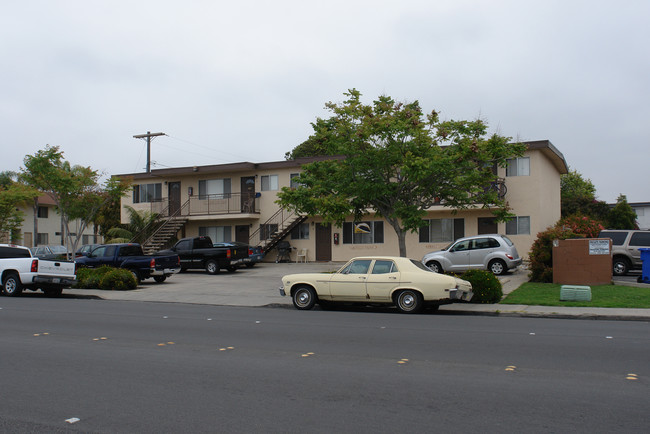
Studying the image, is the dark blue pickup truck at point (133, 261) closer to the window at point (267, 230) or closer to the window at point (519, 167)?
the window at point (267, 230)

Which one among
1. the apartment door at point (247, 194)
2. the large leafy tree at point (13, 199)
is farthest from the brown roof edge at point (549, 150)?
the large leafy tree at point (13, 199)

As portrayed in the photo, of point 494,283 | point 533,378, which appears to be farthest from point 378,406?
point 494,283

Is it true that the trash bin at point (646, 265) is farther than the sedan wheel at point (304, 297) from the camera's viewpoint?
Yes

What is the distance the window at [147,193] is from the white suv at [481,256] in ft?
71.9

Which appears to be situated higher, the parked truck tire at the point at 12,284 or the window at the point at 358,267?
the window at the point at 358,267

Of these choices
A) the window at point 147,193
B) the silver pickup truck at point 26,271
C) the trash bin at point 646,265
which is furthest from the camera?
the window at point 147,193

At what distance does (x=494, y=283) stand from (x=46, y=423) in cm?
1263

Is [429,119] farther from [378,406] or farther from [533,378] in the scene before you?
[378,406]

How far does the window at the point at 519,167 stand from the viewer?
29266 millimetres

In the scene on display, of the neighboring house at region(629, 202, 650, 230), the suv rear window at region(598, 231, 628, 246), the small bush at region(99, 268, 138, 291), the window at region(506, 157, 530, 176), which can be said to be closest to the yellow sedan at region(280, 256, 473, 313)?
the small bush at region(99, 268, 138, 291)

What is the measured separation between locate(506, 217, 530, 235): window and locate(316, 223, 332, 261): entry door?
996 centimetres

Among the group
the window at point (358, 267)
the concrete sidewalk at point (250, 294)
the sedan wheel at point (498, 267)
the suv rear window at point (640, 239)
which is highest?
the suv rear window at point (640, 239)

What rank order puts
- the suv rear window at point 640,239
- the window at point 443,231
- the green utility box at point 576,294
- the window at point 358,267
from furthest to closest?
the window at point 443,231 → the suv rear window at point 640,239 → the green utility box at point 576,294 → the window at point 358,267

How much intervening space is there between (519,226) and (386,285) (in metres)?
17.3
